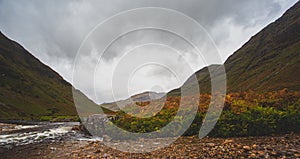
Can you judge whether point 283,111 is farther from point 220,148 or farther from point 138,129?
point 138,129

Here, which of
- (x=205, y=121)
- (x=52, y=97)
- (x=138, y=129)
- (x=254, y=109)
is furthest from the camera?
(x=52, y=97)

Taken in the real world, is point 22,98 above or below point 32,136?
above

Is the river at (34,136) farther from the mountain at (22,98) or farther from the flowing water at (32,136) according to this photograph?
the mountain at (22,98)

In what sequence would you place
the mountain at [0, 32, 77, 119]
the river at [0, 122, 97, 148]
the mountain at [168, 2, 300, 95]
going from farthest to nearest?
the mountain at [168, 2, 300, 95], the mountain at [0, 32, 77, 119], the river at [0, 122, 97, 148]

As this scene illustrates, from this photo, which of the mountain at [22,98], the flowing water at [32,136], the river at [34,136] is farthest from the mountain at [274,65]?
the mountain at [22,98]

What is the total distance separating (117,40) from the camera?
1258 centimetres

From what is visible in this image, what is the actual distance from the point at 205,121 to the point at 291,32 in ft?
577

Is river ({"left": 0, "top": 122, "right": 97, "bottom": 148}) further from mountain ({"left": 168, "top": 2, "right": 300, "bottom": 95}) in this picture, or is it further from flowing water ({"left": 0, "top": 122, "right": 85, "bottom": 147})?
mountain ({"left": 168, "top": 2, "right": 300, "bottom": 95})

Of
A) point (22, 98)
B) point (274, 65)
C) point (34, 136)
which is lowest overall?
point (34, 136)

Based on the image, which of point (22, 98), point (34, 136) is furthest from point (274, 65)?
point (22, 98)

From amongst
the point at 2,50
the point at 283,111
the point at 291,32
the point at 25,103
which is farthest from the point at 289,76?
the point at 2,50

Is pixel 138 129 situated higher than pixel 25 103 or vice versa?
pixel 25 103

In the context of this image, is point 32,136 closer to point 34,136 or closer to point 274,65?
point 34,136

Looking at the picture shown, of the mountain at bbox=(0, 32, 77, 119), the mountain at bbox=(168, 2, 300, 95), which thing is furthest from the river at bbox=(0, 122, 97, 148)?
the mountain at bbox=(0, 32, 77, 119)
